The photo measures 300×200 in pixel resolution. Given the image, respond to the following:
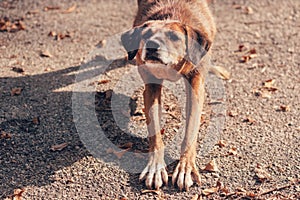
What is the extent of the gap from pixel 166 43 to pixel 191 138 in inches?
39.4

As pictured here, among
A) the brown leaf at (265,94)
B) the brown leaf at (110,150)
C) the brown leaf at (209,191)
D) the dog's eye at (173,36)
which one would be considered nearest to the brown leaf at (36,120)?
the brown leaf at (110,150)

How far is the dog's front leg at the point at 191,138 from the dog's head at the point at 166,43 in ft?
1.27

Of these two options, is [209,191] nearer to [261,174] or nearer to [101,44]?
[261,174]

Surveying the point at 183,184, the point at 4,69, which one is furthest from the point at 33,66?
the point at 183,184

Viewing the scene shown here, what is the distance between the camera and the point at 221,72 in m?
6.66

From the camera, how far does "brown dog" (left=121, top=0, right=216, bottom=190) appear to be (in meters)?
4.80

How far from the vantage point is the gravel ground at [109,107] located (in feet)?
16.3

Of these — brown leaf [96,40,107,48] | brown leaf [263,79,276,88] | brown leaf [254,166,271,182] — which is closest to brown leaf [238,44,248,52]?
brown leaf [263,79,276,88]

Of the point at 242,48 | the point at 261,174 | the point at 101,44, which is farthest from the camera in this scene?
the point at 101,44

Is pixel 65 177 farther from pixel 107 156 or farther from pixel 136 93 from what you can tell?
pixel 136 93

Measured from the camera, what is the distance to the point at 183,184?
4.85 m

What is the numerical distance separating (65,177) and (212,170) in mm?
1362

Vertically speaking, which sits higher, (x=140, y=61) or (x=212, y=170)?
(x=140, y=61)

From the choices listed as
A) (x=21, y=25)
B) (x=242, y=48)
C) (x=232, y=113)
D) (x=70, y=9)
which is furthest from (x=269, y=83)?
(x=21, y=25)
